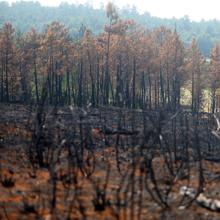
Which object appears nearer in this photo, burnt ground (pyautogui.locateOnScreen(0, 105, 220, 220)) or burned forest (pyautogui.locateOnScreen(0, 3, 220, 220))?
burnt ground (pyautogui.locateOnScreen(0, 105, 220, 220))

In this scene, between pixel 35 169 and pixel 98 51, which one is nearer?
pixel 35 169

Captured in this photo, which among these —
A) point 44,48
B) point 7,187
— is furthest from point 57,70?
point 7,187

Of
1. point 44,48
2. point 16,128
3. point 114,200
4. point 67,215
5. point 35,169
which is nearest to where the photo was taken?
point 67,215

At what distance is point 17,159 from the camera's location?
49.7ft

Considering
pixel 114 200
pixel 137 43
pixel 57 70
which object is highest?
pixel 137 43

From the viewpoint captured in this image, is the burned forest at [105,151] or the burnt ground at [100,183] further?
the burned forest at [105,151]

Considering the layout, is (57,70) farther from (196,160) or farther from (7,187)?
(7,187)

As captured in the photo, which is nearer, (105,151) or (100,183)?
(100,183)

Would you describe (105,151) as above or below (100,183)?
above

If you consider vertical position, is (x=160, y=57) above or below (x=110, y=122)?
above

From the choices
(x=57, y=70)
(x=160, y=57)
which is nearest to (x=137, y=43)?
(x=160, y=57)

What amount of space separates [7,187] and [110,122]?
54.2 feet

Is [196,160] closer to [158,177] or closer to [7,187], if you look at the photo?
[158,177]

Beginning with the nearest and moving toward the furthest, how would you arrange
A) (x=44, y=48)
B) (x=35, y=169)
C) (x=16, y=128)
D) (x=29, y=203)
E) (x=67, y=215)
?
(x=67, y=215), (x=29, y=203), (x=35, y=169), (x=16, y=128), (x=44, y=48)
